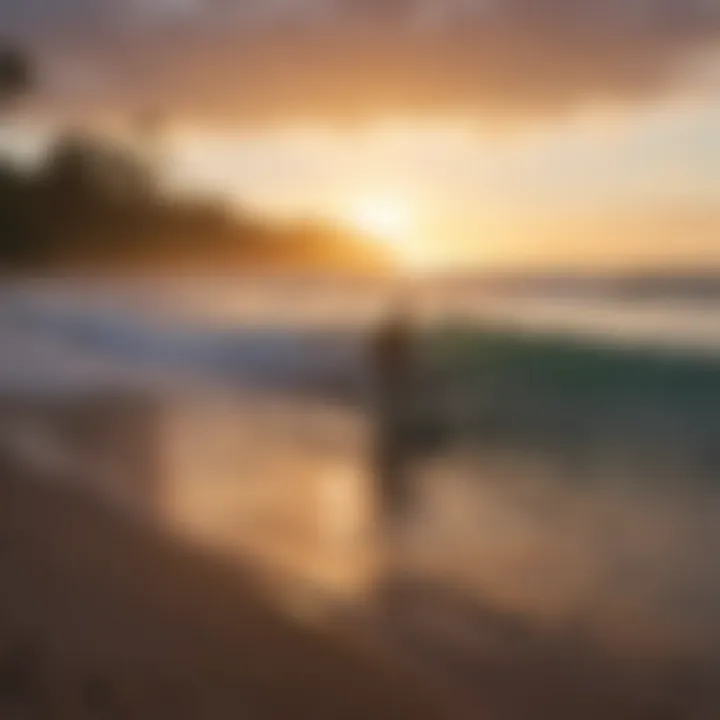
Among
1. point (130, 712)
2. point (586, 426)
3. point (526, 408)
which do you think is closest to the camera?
point (130, 712)

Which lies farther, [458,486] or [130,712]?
[458,486]

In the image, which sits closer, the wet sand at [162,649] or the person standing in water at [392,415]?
the wet sand at [162,649]

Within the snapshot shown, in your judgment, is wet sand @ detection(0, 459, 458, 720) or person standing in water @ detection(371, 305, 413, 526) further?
person standing in water @ detection(371, 305, 413, 526)

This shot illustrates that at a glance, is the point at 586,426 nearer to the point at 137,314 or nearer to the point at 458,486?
the point at 458,486

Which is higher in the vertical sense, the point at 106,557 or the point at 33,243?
the point at 33,243

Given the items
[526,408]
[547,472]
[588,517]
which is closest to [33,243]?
[526,408]

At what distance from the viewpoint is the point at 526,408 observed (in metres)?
9.04

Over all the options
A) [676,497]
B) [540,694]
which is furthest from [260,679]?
[676,497]

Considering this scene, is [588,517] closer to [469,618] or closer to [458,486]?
[458,486]

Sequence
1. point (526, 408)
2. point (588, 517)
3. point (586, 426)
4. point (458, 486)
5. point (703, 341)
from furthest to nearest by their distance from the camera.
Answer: point (703, 341)
point (526, 408)
point (586, 426)
point (458, 486)
point (588, 517)

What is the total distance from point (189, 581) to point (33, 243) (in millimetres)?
13485

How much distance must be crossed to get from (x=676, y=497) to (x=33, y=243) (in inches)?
498

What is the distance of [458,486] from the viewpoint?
206 inches

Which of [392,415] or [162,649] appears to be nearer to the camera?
[162,649]
